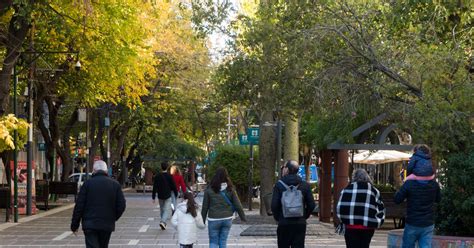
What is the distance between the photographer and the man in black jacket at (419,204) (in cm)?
1161

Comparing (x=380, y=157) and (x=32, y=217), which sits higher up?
(x=380, y=157)

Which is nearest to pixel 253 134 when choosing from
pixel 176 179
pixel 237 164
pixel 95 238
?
→ pixel 176 179

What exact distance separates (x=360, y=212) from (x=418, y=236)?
102cm

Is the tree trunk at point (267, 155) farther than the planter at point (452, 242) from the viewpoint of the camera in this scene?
Yes

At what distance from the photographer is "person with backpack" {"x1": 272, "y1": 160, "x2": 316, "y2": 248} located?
11836 mm

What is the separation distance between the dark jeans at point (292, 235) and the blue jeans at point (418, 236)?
1350mm

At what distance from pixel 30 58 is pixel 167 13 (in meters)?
13.2

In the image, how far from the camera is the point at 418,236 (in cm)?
1171

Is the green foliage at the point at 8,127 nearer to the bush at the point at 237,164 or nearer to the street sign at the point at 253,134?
the street sign at the point at 253,134

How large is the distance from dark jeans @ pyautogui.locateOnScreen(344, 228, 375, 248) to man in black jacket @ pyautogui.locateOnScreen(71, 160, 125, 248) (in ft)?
9.75

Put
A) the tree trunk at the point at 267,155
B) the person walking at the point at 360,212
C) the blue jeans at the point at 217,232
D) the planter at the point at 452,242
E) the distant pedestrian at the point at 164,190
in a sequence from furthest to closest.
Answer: the tree trunk at the point at 267,155 → the distant pedestrian at the point at 164,190 → the blue jeans at the point at 217,232 → the planter at the point at 452,242 → the person walking at the point at 360,212

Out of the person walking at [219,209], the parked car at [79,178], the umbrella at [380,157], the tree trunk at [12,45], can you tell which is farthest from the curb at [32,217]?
the parked car at [79,178]

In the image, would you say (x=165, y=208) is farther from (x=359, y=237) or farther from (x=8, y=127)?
(x=359, y=237)

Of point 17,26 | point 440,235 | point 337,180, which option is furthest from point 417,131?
point 17,26
